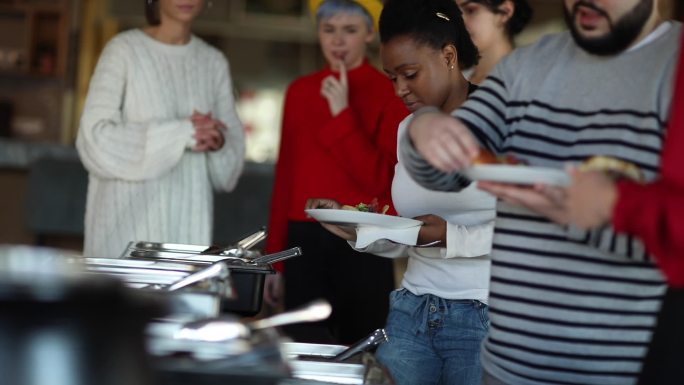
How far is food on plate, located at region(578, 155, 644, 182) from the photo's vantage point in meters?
1.37

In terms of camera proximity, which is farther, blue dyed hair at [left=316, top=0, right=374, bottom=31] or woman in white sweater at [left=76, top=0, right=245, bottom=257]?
blue dyed hair at [left=316, top=0, right=374, bottom=31]

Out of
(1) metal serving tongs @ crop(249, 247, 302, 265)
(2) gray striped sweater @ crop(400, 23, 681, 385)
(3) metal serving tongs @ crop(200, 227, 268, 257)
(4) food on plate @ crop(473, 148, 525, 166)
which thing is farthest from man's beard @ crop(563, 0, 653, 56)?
(3) metal serving tongs @ crop(200, 227, 268, 257)

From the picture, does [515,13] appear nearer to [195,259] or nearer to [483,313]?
[483,313]

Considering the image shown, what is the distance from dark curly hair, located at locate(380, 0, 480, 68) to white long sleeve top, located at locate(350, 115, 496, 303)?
20cm

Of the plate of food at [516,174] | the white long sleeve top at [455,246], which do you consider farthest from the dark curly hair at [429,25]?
the plate of food at [516,174]

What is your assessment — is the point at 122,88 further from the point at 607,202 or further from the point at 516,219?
the point at 607,202

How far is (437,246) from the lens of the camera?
7.10 ft

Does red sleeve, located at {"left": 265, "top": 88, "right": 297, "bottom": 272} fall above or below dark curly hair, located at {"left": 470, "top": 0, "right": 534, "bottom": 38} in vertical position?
below

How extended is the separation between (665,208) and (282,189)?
2.15m

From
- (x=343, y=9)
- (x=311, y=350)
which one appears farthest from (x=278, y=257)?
(x=343, y=9)

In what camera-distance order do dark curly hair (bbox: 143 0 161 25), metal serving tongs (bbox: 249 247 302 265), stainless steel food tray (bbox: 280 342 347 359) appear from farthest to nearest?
dark curly hair (bbox: 143 0 161 25) < metal serving tongs (bbox: 249 247 302 265) < stainless steel food tray (bbox: 280 342 347 359)

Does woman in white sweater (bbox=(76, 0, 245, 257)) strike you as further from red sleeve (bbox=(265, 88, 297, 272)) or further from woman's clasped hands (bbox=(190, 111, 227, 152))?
red sleeve (bbox=(265, 88, 297, 272))

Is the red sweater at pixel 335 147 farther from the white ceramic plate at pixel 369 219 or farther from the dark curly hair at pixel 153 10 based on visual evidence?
the white ceramic plate at pixel 369 219

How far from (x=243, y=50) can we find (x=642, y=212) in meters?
6.95
